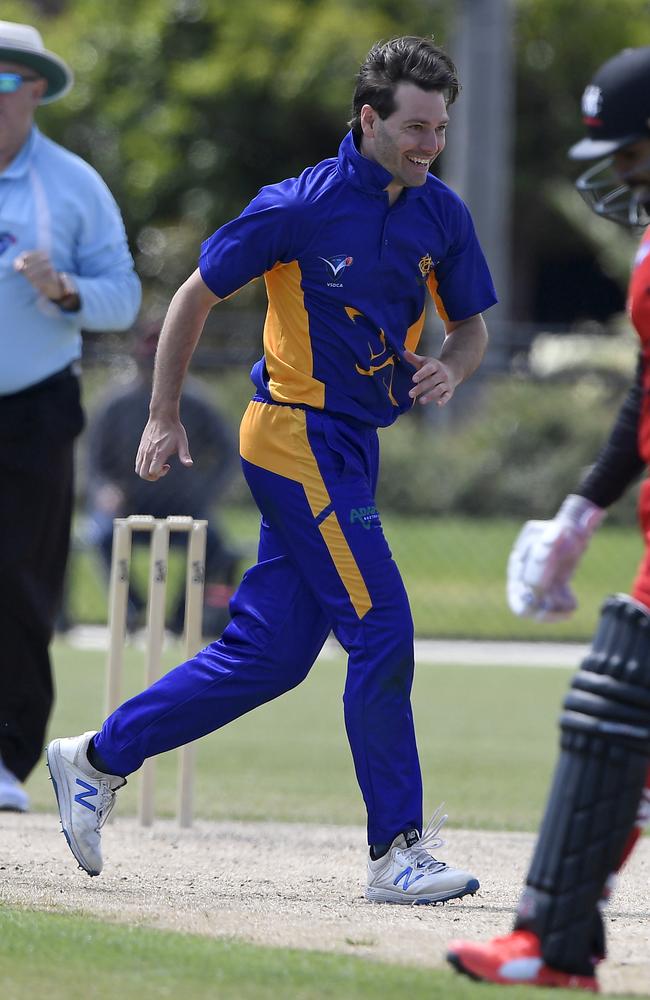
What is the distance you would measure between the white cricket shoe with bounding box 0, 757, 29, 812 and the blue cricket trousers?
1.49 meters

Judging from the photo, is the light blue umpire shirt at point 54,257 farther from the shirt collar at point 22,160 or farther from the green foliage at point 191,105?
the green foliage at point 191,105

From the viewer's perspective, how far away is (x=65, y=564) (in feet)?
22.1

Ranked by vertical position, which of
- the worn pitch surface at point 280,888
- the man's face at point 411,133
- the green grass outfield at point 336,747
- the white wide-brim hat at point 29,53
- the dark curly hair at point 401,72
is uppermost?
the white wide-brim hat at point 29,53

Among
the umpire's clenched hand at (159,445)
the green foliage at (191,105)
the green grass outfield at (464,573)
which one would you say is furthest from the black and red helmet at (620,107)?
the green foliage at (191,105)

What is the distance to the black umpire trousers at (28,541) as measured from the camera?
21.1ft

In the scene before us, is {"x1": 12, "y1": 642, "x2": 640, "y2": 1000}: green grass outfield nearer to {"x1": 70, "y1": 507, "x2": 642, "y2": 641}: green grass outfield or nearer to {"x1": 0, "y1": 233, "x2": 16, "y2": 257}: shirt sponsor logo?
{"x1": 0, "y1": 233, "x2": 16, "y2": 257}: shirt sponsor logo

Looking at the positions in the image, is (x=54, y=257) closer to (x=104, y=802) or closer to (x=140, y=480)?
(x=104, y=802)

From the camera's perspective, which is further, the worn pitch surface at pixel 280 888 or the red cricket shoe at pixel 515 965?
the worn pitch surface at pixel 280 888

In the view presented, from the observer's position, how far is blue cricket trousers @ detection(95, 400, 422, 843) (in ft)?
15.9

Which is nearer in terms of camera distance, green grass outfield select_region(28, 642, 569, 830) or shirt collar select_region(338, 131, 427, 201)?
shirt collar select_region(338, 131, 427, 201)

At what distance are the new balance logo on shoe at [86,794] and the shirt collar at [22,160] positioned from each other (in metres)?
2.37

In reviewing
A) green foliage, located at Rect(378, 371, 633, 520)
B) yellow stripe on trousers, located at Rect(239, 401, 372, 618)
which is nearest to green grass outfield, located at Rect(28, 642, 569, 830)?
yellow stripe on trousers, located at Rect(239, 401, 372, 618)

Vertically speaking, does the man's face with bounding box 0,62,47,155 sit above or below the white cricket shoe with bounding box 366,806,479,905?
above

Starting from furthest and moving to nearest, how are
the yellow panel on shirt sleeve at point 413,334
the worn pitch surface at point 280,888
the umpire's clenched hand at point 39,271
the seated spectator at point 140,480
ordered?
the seated spectator at point 140,480 → the umpire's clenched hand at point 39,271 → the yellow panel on shirt sleeve at point 413,334 → the worn pitch surface at point 280,888
